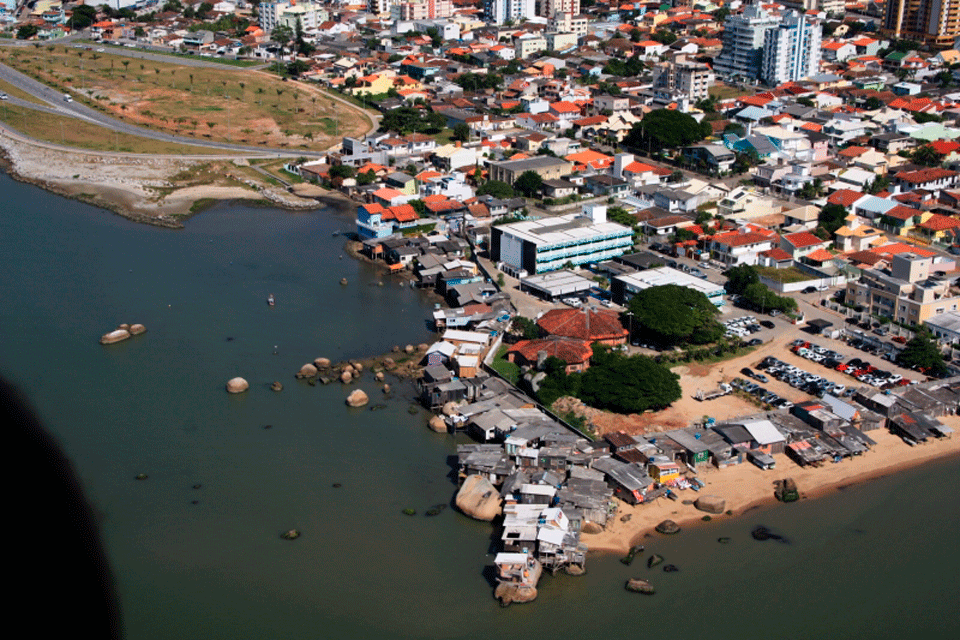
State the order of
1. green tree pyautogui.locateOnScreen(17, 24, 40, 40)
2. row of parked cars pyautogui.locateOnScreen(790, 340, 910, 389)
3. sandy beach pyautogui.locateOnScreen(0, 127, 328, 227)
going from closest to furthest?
row of parked cars pyautogui.locateOnScreen(790, 340, 910, 389), sandy beach pyautogui.locateOnScreen(0, 127, 328, 227), green tree pyautogui.locateOnScreen(17, 24, 40, 40)

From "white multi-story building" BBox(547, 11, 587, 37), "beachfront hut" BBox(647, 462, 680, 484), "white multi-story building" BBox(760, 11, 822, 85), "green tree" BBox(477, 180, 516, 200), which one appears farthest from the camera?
"white multi-story building" BBox(547, 11, 587, 37)

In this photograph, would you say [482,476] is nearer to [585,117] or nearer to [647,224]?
[647,224]

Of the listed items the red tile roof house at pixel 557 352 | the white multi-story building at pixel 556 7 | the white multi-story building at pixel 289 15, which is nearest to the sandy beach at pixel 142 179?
the red tile roof house at pixel 557 352

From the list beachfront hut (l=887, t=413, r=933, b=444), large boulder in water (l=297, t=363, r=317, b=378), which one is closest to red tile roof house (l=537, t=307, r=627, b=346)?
large boulder in water (l=297, t=363, r=317, b=378)

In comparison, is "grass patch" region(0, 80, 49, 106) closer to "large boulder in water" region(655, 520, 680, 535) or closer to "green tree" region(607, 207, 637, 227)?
"green tree" region(607, 207, 637, 227)

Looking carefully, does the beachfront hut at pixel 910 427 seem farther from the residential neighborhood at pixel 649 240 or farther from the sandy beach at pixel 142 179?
the sandy beach at pixel 142 179

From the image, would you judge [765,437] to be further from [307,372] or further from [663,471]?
[307,372]

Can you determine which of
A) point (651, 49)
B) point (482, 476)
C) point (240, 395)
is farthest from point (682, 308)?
point (651, 49)
